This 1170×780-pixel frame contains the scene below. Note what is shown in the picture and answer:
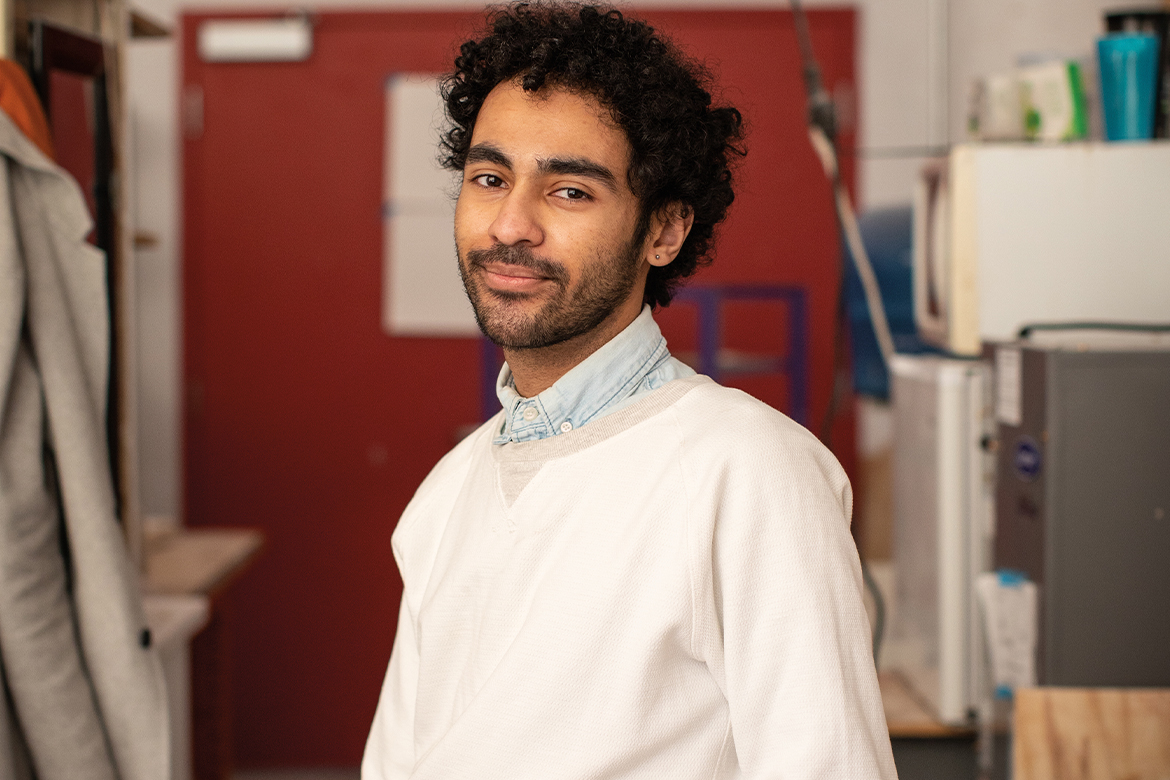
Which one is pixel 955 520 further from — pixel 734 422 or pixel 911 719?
pixel 734 422

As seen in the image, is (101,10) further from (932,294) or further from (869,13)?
(869,13)

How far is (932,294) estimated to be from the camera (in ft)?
6.21

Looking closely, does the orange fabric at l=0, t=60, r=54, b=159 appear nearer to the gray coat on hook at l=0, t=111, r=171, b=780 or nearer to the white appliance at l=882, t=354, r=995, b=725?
the gray coat on hook at l=0, t=111, r=171, b=780

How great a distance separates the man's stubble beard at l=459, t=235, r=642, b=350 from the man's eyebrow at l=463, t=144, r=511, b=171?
3.1 inches

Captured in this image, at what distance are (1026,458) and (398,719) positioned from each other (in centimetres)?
91

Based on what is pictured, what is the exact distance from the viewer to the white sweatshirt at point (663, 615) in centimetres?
79

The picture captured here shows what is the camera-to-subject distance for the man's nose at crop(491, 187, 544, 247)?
918 millimetres

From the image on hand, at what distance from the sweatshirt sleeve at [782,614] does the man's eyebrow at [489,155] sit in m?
0.32

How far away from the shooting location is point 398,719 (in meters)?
1.08

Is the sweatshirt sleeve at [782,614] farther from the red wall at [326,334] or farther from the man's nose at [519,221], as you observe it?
the red wall at [326,334]

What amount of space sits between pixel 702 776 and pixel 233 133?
8.60 ft

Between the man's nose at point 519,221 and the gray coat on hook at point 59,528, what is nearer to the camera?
the man's nose at point 519,221

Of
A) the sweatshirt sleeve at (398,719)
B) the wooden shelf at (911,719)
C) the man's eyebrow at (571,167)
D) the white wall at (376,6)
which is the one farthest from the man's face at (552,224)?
the white wall at (376,6)

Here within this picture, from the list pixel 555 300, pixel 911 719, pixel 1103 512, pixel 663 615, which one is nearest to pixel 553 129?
pixel 555 300
